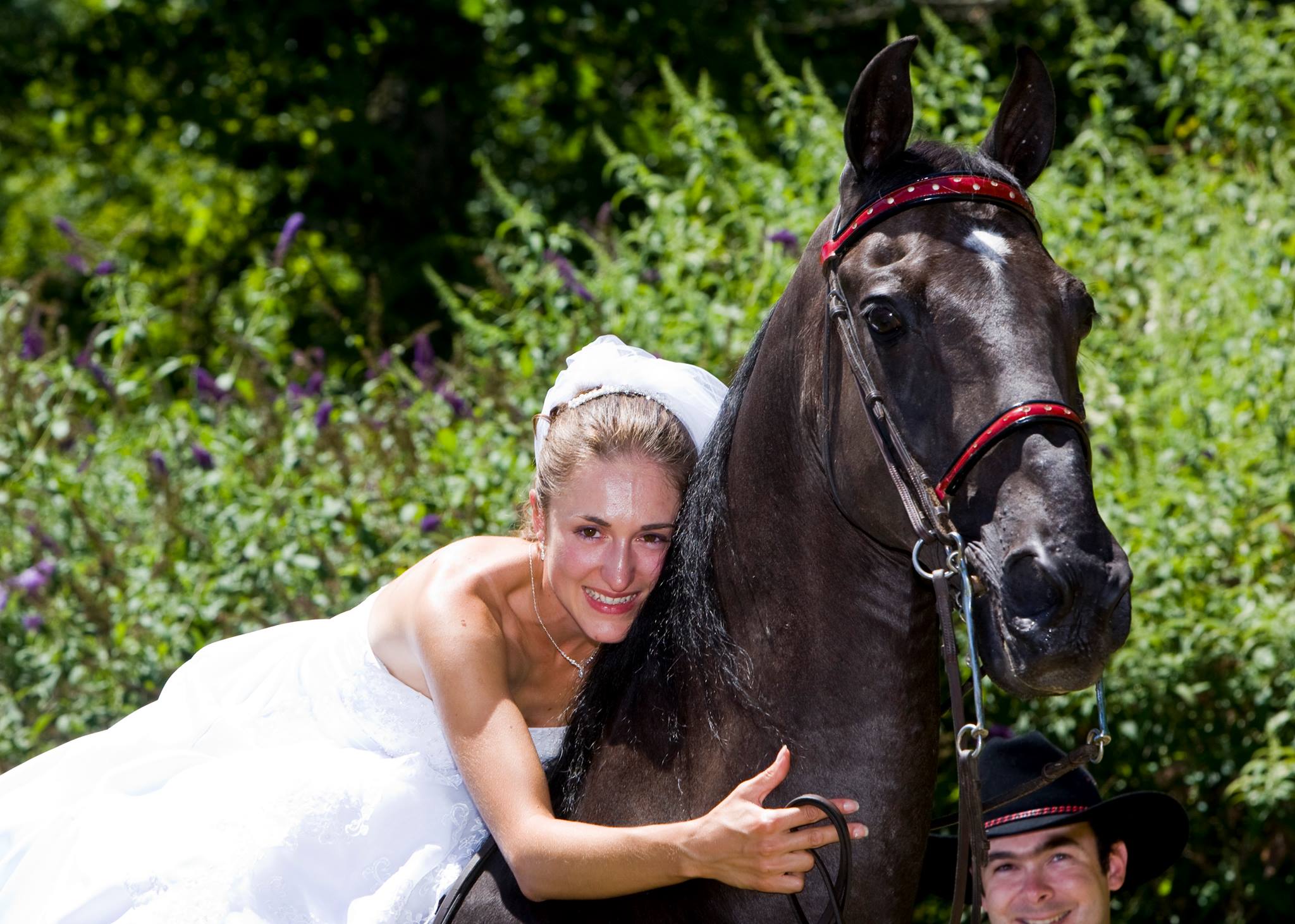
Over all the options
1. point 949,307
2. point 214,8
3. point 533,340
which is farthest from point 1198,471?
point 214,8

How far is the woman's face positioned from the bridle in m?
0.44

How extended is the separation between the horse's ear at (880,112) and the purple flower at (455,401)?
267 cm

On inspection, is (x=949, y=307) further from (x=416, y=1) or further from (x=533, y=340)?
(x=416, y=1)

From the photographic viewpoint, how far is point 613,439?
2.36 meters

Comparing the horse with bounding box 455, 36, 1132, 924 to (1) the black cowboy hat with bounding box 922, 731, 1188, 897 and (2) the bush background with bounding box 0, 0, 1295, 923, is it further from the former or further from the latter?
(2) the bush background with bounding box 0, 0, 1295, 923

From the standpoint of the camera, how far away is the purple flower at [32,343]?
492 centimetres

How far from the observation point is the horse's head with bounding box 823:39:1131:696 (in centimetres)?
167

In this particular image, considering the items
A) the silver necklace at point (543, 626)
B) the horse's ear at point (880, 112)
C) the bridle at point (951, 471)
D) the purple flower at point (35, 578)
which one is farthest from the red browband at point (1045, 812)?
the purple flower at point (35, 578)

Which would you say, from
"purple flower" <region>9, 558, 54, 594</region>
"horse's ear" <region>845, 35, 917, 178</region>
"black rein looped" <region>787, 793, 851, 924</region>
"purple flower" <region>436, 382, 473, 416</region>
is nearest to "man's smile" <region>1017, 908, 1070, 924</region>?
"black rein looped" <region>787, 793, 851, 924</region>

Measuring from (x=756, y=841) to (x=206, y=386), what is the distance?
3401 mm

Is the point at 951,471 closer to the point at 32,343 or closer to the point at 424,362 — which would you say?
the point at 424,362

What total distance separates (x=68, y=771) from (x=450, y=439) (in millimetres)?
1861

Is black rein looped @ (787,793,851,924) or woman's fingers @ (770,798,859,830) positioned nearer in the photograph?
woman's fingers @ (770,798,859,830)

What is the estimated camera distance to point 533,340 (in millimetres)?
4625
